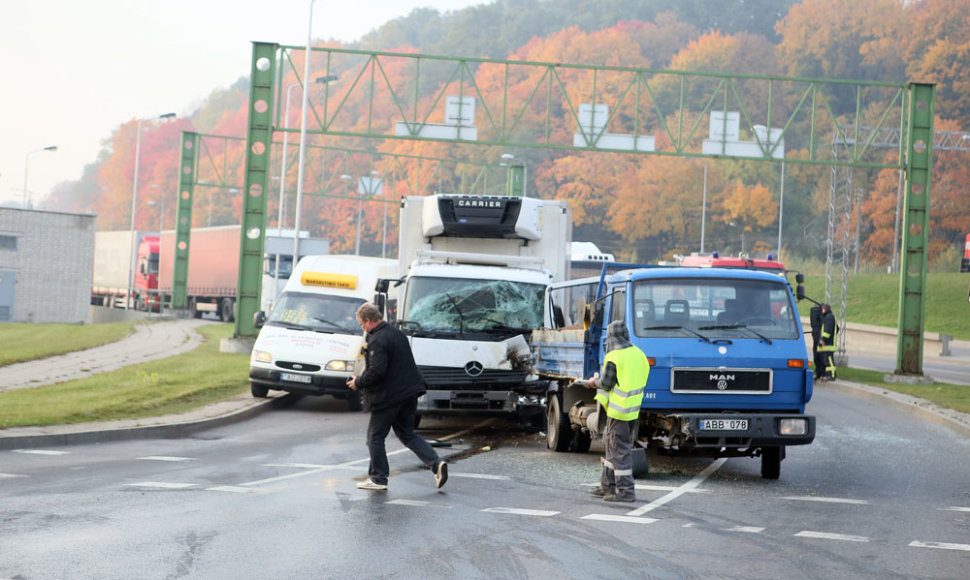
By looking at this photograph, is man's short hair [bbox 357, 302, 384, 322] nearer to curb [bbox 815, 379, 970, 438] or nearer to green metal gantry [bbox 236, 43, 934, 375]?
curb [bbox 815, 379, 970, 438]

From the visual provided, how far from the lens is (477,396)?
16125 millimetres

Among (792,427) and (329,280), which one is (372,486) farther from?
(329,280)

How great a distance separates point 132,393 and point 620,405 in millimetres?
9887

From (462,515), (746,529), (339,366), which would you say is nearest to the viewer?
(746,529)

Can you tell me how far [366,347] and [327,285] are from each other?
10.5 meters

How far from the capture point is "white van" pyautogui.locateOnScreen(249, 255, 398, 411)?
1947 cm

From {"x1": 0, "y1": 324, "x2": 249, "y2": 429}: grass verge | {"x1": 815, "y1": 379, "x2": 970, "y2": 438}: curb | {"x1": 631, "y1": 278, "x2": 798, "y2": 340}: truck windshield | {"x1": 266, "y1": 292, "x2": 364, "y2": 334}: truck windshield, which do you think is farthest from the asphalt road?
{"x1": 266, "y1": 292, "x2": 364, "y2": 334}: truck windshield

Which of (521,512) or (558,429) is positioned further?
(558,429)

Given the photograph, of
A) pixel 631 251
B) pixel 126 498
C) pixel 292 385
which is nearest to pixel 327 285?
pixel 292 385

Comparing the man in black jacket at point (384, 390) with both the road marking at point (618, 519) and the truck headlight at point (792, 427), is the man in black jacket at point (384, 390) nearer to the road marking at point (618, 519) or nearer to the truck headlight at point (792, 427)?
the road marking at point (618, 519)

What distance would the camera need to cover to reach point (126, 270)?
216 feet

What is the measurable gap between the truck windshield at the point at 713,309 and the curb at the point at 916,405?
6.79m

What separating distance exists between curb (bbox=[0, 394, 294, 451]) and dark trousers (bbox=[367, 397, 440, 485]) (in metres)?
4.45

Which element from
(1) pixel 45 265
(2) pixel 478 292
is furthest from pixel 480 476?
(1) pixel 45 265
